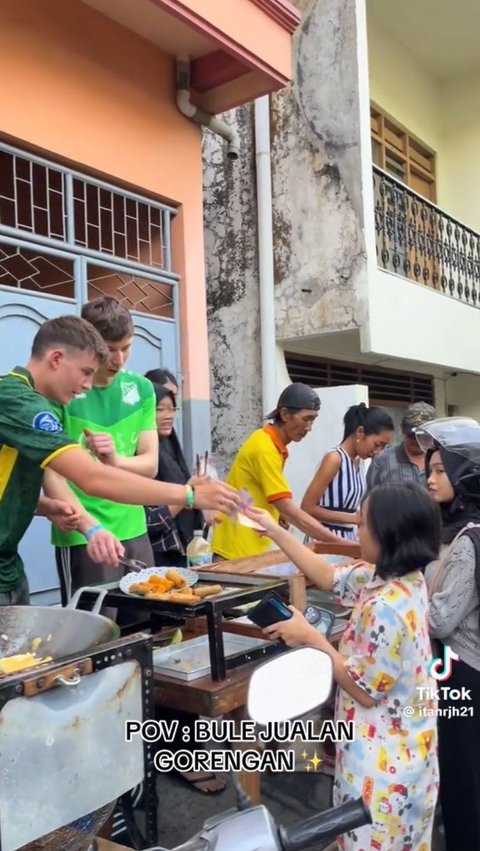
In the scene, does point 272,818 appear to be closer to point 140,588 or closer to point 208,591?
point 208,591

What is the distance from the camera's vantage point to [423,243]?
818 centimetres

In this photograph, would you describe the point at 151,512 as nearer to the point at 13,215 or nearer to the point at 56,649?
the point at 56,649

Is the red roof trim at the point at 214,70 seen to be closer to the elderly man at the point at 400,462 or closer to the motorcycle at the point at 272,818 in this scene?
the elderly man at the point at 400,462

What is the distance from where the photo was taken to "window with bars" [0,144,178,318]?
14.9ft

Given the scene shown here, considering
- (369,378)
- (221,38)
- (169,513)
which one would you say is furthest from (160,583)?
(369,378)

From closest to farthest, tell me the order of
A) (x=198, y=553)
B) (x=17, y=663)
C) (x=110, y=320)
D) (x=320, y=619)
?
(x=17, y=663)
(x=320, y=619)
(x=110, y=320)
(x=198, y=553)

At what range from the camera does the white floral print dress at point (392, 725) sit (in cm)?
203

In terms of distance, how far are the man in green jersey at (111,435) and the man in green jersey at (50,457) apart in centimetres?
39

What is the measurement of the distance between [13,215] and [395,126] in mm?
6747

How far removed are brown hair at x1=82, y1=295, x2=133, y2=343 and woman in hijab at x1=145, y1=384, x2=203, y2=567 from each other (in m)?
0.88

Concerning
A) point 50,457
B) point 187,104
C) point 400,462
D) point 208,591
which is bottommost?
point 208,591

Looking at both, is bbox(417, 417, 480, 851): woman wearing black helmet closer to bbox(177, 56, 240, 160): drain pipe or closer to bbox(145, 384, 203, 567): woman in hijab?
bbox(145, 384, 203, 567): woman in hijab

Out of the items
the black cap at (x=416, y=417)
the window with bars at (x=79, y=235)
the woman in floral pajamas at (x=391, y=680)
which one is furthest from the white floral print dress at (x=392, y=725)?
the window with bars at (x=79, y=235)

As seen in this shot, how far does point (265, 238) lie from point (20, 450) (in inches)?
210
